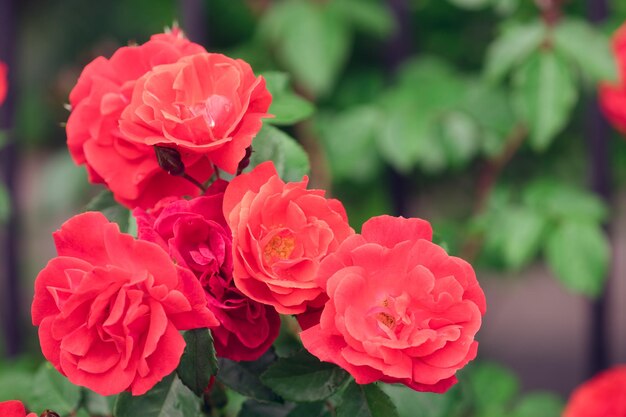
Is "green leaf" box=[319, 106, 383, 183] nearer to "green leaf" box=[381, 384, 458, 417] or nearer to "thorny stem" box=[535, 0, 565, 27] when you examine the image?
"thorny stem" box=[535, 0, 565, 27]

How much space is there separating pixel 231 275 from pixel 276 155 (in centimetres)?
19

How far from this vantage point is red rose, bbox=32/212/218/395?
25.0 inches

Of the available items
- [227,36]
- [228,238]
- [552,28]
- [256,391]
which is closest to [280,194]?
[228,238]

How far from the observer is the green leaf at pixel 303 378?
2.38 feet

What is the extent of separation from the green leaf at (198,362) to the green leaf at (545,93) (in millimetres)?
923

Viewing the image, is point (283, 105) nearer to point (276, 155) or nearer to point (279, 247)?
point (276, 155)

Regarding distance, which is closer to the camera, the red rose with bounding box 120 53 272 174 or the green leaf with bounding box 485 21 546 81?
the red rose with bounding box 120 53 272 174

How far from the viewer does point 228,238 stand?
70 cm

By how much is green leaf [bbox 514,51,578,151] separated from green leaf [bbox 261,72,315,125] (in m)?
0.62

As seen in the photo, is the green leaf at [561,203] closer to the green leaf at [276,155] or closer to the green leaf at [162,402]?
the green leaf at [276,155]

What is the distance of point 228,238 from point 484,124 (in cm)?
107

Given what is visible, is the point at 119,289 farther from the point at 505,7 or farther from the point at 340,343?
the point at 505,7

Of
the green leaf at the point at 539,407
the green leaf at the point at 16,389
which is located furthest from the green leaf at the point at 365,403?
the green leaf at the point at 539,407

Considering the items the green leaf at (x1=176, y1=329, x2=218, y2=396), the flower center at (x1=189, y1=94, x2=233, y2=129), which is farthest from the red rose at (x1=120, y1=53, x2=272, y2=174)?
the green leaf at (x1=176, y1=329, x2=218, y2=396)
